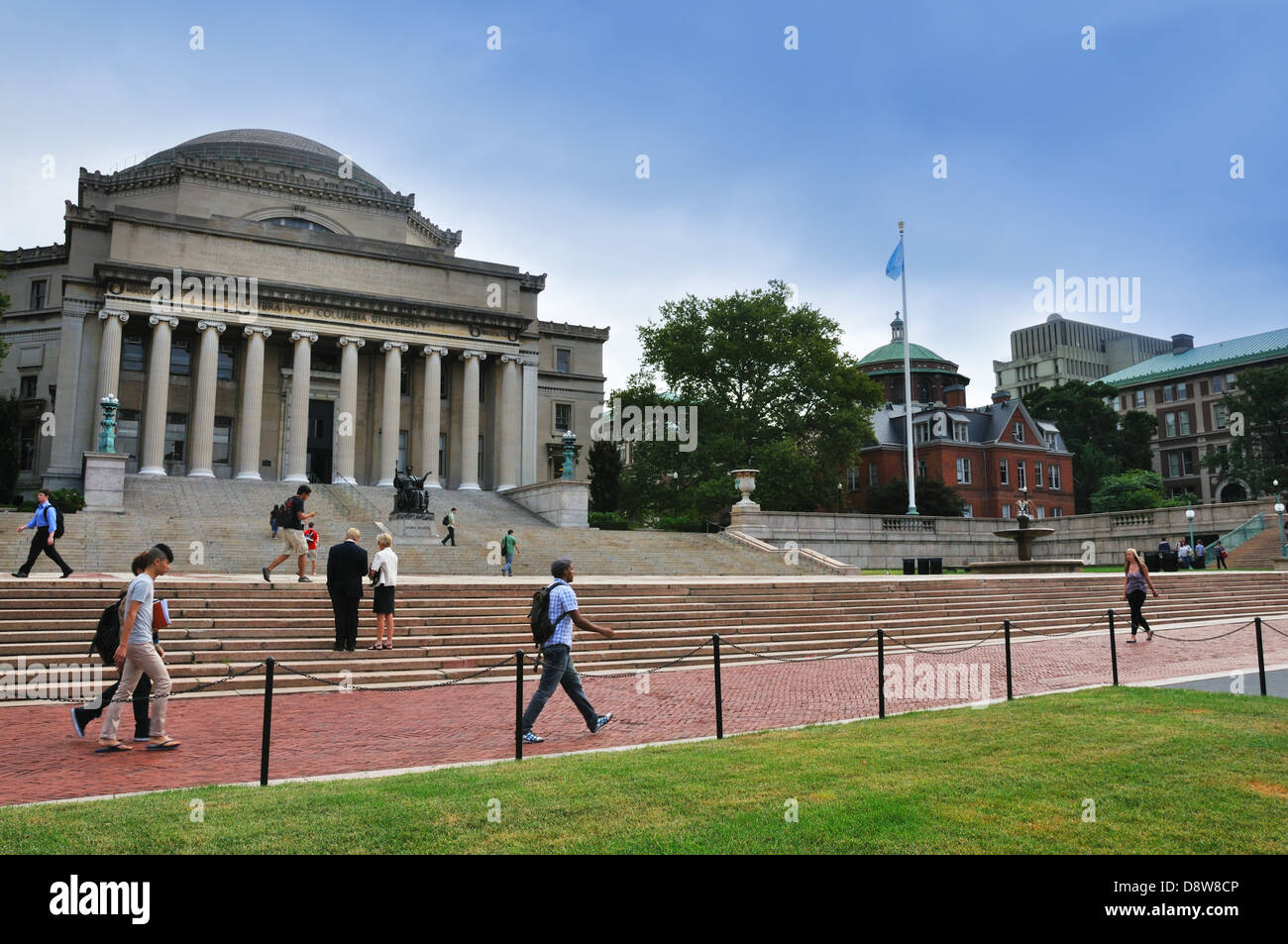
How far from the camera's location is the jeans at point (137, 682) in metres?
9.46

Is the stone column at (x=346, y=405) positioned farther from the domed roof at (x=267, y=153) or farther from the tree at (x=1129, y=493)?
the tree at (x=1129, y=493)

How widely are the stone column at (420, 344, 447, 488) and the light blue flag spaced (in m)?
24.8

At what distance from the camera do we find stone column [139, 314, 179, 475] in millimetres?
44750

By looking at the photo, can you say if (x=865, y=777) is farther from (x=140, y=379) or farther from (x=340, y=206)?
(x=340, y=206)

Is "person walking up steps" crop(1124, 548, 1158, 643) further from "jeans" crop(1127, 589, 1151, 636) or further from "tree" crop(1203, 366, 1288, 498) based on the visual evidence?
"tree" crop(1203, 366, 1288, 498)

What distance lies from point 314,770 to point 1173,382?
107790mm

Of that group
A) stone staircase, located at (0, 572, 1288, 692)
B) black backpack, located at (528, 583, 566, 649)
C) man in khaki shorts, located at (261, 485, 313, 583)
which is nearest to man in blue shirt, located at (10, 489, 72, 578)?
stone staircase, located at (0, 572, 1288, 692)

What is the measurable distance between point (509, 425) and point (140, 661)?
148 ft

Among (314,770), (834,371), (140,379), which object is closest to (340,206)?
A: (140,379)

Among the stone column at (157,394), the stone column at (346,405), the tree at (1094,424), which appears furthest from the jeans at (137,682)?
the tree at (1094,424)

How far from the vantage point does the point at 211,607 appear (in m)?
16.6

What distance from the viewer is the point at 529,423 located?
183 feet

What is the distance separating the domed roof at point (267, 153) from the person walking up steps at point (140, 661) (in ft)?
185
